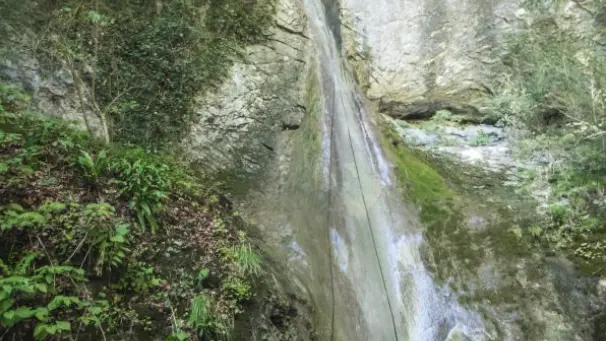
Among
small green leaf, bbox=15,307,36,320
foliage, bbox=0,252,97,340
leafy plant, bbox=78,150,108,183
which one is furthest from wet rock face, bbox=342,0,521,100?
small green leaf, bbox=15,307,36,320

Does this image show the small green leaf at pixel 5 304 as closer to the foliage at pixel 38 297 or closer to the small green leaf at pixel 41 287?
the foliage at pixel 38 297

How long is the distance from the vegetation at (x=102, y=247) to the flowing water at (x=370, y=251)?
1426 millimetres

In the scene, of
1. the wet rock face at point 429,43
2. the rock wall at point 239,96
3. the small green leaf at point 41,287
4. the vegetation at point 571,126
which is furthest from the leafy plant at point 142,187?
the wet rock face at point 429,43

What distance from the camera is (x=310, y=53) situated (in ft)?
28.4

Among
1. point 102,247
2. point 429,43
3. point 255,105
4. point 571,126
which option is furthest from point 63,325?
point 429,43

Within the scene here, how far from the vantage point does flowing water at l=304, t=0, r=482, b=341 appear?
18.2 ft

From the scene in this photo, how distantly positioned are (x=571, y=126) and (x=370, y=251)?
11.8ft

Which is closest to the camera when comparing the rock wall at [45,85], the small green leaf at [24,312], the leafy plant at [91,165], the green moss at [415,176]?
the small green leaf at [24,312]

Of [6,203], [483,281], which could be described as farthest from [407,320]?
[6,203]

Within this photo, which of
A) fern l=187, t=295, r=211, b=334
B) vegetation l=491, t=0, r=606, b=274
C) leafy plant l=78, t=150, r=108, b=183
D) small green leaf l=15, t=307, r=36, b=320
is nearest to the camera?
small green leaf l=15, t=307, r=36, b=320

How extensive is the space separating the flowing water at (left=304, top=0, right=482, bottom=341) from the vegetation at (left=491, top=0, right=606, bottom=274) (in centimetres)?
173

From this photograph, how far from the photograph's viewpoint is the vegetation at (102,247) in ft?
12.1

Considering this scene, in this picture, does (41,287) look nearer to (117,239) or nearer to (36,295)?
(36,295)

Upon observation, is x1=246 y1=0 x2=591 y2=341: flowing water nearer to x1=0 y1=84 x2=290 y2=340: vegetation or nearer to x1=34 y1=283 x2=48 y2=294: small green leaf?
x1=0 y1=84 x2=290 y2=340: vegetation
